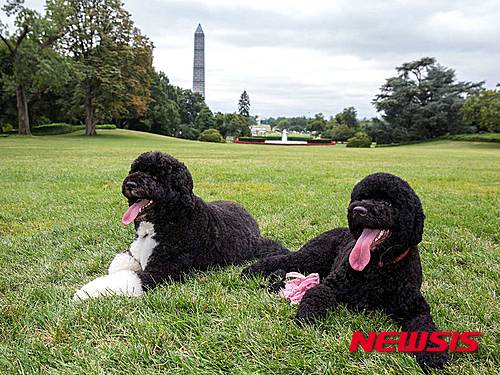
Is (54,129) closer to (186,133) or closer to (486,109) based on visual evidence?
(186,133)

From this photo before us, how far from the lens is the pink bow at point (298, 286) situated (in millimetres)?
3155

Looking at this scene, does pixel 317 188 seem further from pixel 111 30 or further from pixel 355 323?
pixel 111 30

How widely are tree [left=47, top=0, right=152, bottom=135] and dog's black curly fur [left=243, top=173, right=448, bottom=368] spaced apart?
41.0 meters

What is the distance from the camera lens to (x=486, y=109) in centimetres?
4300

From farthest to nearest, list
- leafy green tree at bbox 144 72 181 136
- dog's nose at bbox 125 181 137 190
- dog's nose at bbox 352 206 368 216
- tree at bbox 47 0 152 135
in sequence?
leafy green tree at bbox 144 72 181 136
tree at bbox 47 0 152 135
dog's nose at bbox 125 181 137 190
dog's nose at bbox 352 206 368 216

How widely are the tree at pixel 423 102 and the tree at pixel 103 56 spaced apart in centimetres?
3437

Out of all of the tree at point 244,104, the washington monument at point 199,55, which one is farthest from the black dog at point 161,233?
the washington monument at point 199,55

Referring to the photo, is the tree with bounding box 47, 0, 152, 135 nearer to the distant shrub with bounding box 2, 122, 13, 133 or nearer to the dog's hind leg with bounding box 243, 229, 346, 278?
the distant shrub with bounding box 2, 122, 13, 133

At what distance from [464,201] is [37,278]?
7.57 m

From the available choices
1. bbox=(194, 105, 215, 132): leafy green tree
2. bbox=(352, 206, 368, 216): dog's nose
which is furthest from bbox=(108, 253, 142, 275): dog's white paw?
bbox=(194, 105, 215, 132): leafy green tree

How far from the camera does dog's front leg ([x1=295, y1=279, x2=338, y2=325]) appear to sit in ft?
9.03

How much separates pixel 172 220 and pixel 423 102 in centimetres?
6030

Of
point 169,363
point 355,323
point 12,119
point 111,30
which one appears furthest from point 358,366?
point 12,119

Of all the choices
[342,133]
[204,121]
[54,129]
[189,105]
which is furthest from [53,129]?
[342,133]
